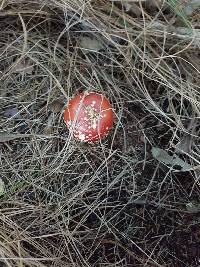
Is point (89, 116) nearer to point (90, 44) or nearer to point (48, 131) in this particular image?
point (48, 131)

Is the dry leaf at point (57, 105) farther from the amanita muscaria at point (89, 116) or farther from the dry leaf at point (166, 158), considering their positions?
the dry leaf at point (166, 158)

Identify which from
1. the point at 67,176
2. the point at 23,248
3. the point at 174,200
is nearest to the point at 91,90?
the point at 67,176

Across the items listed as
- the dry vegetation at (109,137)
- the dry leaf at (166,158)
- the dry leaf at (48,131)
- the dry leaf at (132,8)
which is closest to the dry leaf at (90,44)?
the dry vegetation at (109,137)

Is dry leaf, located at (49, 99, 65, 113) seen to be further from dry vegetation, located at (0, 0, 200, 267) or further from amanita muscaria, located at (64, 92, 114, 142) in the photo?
amanita muscaria, located at (64, 92, 114, 142)

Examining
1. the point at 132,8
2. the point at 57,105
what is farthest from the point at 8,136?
the point at 132,8

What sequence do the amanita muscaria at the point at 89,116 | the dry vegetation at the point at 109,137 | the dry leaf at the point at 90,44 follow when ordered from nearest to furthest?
the amanita muscaria at the point at 89,116
the dry vegetation at the point at 109,137
the dry leaf at the point at 90,44

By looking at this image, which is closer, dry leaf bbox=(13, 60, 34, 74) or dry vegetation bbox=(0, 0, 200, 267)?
dry vegetation bbox=(0, 0, 200, 267)

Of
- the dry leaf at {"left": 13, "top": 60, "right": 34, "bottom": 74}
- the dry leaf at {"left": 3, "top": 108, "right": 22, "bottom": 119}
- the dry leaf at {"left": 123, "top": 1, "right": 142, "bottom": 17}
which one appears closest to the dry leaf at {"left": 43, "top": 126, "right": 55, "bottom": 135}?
the dry leaf at {"left": 3, "top": 108, "right": 22, "bottom": 119}
